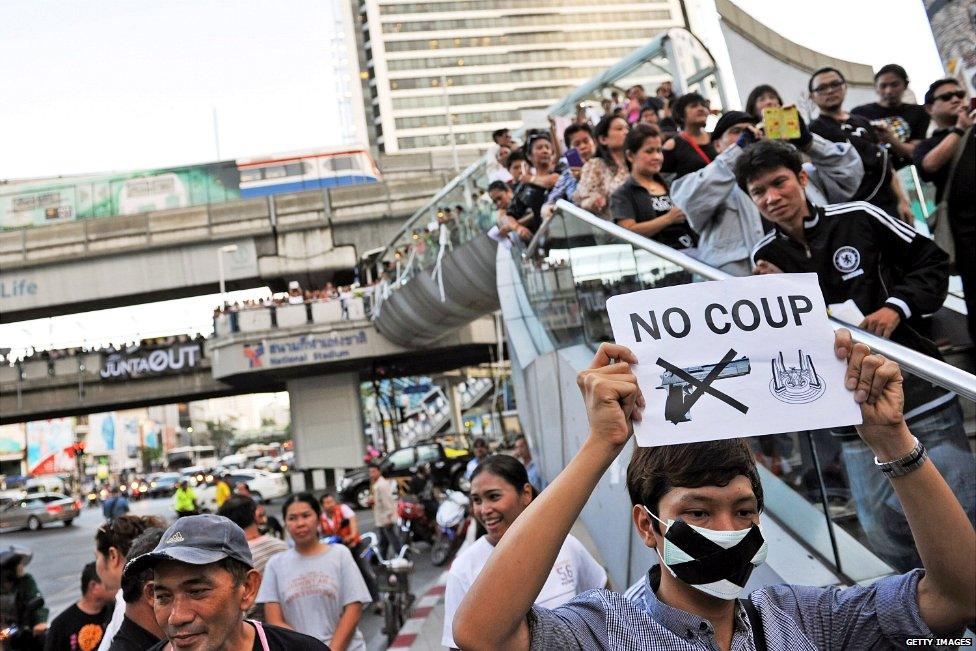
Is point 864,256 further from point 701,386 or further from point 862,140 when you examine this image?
point 862,140

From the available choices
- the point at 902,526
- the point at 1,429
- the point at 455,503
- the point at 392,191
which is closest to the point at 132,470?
the point at 1,429

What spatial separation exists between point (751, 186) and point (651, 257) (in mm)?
1602

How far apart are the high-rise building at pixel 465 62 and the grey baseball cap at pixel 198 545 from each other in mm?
107273

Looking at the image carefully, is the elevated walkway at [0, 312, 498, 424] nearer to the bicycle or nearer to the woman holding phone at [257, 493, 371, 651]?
the bicycle

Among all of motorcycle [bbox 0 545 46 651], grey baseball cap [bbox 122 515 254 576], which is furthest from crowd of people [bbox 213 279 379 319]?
grey baseball cap [bbox 122 515 254 576]

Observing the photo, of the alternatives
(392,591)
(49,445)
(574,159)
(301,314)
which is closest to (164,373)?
(301,314)

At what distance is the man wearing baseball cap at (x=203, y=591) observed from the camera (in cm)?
236

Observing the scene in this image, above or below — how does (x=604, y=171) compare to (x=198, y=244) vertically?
below

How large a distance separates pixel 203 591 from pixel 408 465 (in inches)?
792

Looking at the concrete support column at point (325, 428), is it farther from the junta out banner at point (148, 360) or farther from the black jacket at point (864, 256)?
the black jacket at point (864, 256)

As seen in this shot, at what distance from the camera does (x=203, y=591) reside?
241 cm

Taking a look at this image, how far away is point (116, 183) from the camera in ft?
119

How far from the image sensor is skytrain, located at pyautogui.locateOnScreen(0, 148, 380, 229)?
3581 cm

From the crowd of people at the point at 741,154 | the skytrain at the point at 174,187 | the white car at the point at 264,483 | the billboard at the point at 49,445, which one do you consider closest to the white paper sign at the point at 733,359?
the crowd of people at the point at 741,154
